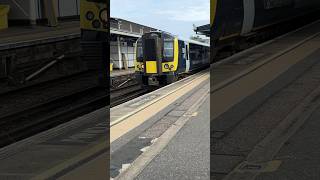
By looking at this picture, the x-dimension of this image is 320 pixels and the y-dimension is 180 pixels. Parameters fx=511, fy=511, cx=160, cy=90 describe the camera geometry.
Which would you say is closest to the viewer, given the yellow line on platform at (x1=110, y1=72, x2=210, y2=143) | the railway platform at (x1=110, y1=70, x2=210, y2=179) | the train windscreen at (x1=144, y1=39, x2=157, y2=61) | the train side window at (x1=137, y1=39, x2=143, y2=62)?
the train side window at (x1=137, y1=39, x2=143, y2=62)

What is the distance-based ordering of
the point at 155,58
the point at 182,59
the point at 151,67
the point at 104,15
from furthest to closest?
the point at 182,59 → the point at 155,58 → the point at 151,67 → the point at 104,15

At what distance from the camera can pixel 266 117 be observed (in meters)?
7.22

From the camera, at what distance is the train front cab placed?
269 centimetres

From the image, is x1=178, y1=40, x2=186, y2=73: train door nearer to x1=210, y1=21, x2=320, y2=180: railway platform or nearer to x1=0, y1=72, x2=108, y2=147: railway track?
x1=0, y1=72, x2=108, y2=147: railway track

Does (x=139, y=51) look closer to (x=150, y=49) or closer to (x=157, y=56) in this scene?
(x=150, y=49)

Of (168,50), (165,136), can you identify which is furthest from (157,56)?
(165,136)

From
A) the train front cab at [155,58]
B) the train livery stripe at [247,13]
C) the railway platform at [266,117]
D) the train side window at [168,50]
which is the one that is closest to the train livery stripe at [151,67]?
the train front cab at [155,58]

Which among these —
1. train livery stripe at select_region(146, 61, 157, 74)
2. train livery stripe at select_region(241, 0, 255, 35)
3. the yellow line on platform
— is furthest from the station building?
train livery stripe at select_region(241, 0, 255, 35)

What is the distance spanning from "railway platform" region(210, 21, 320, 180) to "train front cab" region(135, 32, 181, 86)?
199cm

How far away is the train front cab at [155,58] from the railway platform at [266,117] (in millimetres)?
1992

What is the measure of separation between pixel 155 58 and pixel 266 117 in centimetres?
447

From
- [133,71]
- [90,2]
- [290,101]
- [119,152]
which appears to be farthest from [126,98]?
[290,101]

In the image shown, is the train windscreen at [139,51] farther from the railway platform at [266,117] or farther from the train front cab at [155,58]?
the railway platform at [266,117]

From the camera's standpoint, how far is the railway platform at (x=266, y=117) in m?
5.16
